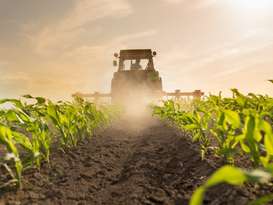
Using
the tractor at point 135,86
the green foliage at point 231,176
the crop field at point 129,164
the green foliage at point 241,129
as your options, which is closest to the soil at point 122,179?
the crop field at point 129,164

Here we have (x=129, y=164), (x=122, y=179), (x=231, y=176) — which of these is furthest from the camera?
(x=129, y=164)

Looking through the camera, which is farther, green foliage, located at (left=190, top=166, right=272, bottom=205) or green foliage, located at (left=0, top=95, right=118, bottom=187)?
green foliage, located at (left=0, top=95, right=118, bottom=187)

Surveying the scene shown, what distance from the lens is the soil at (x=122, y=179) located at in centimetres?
233

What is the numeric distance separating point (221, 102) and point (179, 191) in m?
2.30

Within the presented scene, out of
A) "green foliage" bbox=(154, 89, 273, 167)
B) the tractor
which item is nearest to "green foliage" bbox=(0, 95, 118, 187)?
"green foliage" bbox=(154, 89, 273, 167)

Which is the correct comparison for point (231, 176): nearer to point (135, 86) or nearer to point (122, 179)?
point (122, 179)

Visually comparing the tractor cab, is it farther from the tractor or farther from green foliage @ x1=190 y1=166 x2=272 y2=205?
green foliage @ x1=190 y1=166 x2=272 y2=205

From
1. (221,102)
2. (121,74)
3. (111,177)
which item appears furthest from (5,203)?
(121,74)

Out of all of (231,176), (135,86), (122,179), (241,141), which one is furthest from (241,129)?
(135,86)

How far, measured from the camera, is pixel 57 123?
3541 mm

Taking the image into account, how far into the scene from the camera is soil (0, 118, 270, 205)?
7.63ft

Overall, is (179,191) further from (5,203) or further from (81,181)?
(5,203)

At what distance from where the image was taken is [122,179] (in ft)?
9.58

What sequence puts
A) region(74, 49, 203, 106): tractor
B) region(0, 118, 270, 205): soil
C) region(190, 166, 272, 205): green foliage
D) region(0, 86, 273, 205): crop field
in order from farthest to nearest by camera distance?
region(74, 49, 203, 106): tractor, region(0, 118, 270, 205): soil, region(0, 86, 273, 205): crop field, region(190, 166, 272, 205): green foliage
